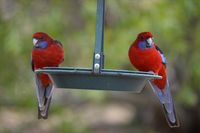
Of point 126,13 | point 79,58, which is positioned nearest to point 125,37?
point 126,13

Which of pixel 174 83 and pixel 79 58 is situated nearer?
pixel 79 58

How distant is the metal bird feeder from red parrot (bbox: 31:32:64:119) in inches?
7.9

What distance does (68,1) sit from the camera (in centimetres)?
769

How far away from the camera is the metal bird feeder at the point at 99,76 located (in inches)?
136

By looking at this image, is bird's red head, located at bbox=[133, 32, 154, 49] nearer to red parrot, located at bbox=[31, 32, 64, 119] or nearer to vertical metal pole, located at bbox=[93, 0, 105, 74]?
vertical metal pole, located at bbox=[93, 0, 105, 74]

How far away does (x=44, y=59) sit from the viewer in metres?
3.75

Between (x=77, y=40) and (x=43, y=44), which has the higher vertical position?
(x=43, y=44)

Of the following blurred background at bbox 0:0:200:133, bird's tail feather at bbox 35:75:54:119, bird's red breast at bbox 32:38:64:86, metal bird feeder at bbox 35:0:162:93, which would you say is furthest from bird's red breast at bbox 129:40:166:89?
blurred background at bbox 0:0:200:133

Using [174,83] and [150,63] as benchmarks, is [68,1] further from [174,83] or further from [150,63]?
[150,63]

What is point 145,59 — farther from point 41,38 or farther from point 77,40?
point 77,40

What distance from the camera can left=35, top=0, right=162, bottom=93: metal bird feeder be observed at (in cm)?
345

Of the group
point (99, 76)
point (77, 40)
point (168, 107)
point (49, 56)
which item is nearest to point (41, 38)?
point (49, 56)

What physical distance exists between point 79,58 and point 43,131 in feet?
6.72

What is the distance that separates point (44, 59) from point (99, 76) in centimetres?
48
